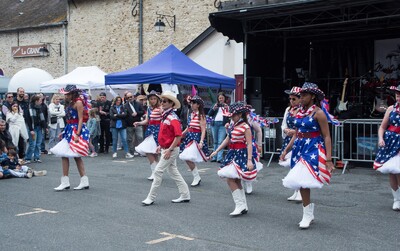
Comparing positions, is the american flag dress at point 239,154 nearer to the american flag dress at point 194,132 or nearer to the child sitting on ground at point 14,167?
the american flag dress at point 194,132

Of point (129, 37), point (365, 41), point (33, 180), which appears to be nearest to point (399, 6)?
point (365, 41)

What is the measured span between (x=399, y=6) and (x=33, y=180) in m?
10.2

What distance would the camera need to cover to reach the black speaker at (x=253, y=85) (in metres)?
16.6

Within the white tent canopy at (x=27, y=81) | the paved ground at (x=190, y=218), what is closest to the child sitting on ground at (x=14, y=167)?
the paved ground at (x=190, y=218)

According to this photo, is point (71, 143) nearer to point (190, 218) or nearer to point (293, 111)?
point (190, 218)

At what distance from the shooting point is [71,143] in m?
9.99

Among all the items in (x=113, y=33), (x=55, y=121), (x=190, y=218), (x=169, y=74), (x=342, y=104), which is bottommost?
(x=190, y=218)

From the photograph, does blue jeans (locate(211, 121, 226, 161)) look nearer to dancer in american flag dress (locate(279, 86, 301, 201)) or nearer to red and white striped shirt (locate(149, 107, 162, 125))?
red and white striped shirt (locate(149, 107, 162, 125))

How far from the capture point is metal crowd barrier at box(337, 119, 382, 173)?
12.8 m

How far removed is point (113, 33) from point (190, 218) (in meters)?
21.5

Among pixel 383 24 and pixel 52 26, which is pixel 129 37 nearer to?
pixel 52 26

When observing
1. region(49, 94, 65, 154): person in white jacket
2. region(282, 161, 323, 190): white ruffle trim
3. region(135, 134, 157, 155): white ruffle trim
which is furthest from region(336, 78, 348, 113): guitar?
region(282, 161, 323, 190): white ruffle trim

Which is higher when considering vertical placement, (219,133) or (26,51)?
(26,51)

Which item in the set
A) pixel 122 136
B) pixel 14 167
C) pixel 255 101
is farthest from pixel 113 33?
pixel 14 167
